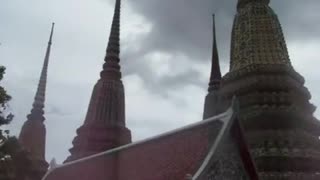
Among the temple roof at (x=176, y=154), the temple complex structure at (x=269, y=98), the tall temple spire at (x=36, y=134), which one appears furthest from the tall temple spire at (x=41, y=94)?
the temple roof at (x=176, y=154)

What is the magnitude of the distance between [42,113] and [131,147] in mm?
22783

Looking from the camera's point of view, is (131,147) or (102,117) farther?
(102,117)

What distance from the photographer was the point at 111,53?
3459cm

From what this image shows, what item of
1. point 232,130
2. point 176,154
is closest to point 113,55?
point 176,154

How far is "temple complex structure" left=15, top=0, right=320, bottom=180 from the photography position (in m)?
16.0

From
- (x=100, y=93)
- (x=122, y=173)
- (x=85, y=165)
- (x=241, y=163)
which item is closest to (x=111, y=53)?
(x=100, y=93)

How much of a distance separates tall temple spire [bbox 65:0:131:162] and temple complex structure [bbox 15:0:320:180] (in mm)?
61

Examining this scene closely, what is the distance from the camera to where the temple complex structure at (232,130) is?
16.0 m

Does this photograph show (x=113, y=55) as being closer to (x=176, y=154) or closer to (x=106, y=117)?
(x=106, y=117)

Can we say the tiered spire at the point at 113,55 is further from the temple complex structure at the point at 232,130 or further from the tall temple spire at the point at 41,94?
the tall temple spire at the point at 41,94

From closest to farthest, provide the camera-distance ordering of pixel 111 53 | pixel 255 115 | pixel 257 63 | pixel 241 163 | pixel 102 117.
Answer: pixel 241 163, pixel 255 115, pixel 257 63, pixel 102 117, pixel 111 53

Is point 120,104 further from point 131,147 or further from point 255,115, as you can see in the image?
point 131,147

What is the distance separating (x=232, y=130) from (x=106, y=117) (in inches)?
628

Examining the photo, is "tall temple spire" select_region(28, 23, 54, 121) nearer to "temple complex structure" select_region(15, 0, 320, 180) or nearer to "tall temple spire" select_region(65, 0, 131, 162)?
"temple complex structure" select_region(15, 0, 320, 180)
